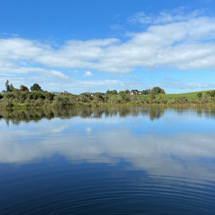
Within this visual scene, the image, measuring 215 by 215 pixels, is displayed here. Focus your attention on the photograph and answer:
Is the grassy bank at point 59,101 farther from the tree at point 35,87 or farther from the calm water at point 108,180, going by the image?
the calm water at point 108,180

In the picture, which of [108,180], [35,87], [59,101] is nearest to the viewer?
[108,180]

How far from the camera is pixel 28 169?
11586mm

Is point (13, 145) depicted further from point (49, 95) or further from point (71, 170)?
point (49, 95)

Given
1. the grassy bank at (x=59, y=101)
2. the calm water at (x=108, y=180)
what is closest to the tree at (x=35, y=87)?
the grassy bank at (x=59, y=101)

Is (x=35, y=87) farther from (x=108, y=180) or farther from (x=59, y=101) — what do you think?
(x=108, y=180)

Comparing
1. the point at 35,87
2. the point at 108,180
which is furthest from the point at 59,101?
A: the point at 108,180

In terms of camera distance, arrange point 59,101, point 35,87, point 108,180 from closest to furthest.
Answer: point 108,180
point 59,101
point 35,87

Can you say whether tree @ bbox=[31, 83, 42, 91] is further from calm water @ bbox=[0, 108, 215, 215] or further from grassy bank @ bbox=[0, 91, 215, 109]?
calm water @ bbox=[0, 108, 215, 215]

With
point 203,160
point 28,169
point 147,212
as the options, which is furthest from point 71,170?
point 203,160

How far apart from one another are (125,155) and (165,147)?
4.14m

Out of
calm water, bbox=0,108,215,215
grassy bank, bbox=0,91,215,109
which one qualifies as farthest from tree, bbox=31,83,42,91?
calm water, bbox=0,108,215,215

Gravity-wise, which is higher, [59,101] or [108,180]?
[59,101]

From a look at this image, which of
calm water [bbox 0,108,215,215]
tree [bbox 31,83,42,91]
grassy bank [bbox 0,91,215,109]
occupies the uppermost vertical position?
tree [bbox 31,83,42,91]

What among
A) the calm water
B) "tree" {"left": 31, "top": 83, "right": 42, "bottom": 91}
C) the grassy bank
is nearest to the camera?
the calm water
